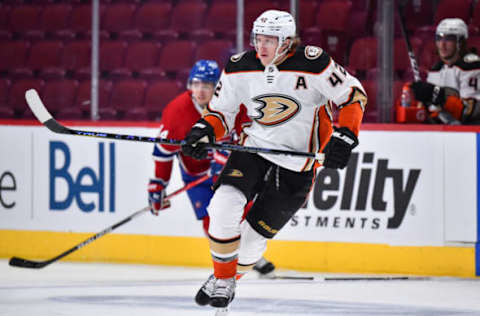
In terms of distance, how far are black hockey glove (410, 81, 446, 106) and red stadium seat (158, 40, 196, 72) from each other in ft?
4.72

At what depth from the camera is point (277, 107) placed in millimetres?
3574

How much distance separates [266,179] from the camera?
365cm

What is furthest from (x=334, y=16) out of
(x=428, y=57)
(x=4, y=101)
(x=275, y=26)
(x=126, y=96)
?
(x=4, y=101)

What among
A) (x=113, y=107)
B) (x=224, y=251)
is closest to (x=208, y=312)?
(x=224, y=251)

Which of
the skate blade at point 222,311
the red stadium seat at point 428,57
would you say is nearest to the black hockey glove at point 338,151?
the skate blade at point 222,311

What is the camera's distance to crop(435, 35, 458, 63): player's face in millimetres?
4949

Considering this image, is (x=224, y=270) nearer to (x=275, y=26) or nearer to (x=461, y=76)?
(x=275, y=26)

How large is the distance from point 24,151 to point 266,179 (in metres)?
2.29

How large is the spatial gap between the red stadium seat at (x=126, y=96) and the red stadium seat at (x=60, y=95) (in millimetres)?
237

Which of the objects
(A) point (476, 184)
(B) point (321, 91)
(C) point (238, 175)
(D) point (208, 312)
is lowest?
(D) point (208, 312)

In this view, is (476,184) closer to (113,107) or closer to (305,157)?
(305,157)

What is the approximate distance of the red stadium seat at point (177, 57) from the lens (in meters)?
5.64

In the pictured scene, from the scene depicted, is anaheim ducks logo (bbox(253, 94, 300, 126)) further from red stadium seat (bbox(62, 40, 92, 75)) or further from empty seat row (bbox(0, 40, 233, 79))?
red stadium seat (bbox(62, 40, 92, 75))

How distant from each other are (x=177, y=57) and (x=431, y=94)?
1.62 metres
